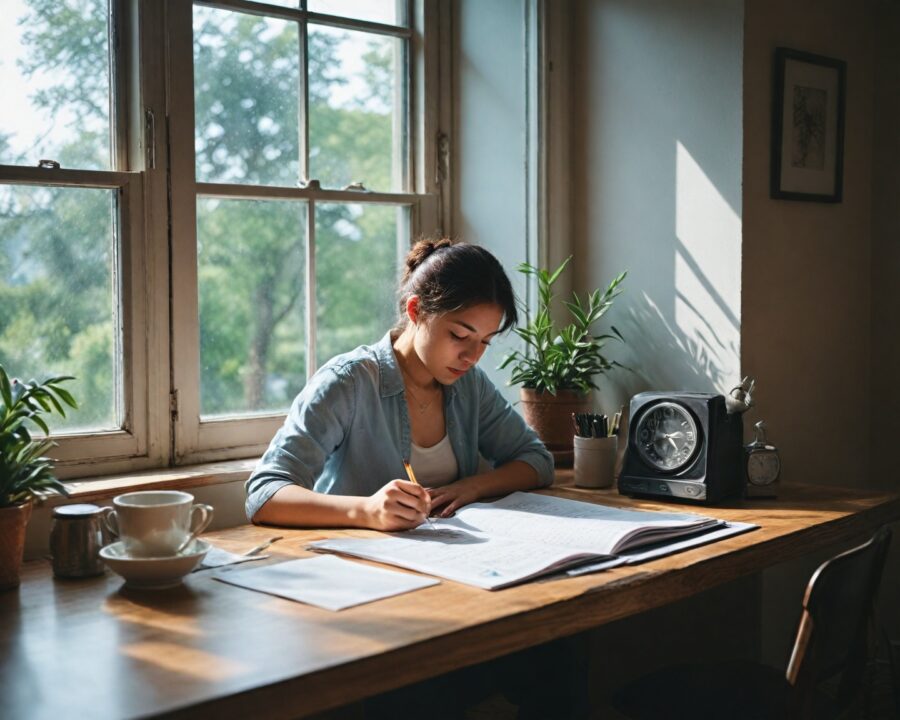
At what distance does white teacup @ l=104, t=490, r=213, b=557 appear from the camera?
1577 mm

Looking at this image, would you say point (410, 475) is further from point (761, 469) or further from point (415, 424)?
point (761, 469)

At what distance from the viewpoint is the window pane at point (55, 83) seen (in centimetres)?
218

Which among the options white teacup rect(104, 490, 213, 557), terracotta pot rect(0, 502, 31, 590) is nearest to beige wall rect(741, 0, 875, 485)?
white teacup rect(104, 490, 213, 557)

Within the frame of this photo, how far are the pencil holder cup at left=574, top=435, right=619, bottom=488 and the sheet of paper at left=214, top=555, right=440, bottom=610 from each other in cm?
89

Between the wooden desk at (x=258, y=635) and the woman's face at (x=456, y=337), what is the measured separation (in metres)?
0.62

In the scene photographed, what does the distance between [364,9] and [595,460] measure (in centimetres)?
141

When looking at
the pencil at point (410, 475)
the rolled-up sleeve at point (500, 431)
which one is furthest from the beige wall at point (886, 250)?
the pencil at point (410, 475)

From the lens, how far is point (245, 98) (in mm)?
2541

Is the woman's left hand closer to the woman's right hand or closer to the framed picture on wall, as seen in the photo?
the woman's right hand

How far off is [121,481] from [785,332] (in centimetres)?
174

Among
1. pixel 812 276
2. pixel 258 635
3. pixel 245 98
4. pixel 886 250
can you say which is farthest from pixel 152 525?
pixel 886 250

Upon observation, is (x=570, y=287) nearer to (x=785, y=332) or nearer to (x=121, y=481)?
(x=785, y=332)

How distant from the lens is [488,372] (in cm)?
303

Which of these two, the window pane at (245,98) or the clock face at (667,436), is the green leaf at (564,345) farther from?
the window pane at (245,98)
